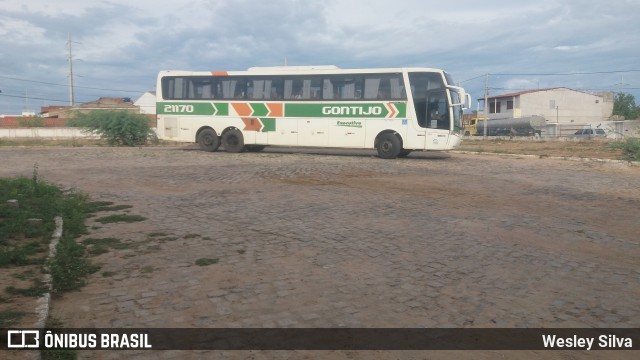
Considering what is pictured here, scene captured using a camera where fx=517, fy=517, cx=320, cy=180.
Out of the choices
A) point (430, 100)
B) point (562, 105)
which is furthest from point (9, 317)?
point (562, 105)

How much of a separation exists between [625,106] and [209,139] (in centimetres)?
7844

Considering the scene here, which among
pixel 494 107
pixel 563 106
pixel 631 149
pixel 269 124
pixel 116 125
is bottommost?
pixel 631 149

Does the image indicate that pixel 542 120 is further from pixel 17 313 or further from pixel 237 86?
pixel 17 313

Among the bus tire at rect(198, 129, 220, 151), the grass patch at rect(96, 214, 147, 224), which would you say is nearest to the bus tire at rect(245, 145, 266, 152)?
the bus tire at rect(198, 129, 220, 151)

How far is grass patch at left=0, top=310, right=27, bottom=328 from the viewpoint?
3908mm

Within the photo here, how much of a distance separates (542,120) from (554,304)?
176ft

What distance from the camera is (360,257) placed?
6277 mm

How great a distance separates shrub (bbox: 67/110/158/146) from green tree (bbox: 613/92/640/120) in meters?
73.8

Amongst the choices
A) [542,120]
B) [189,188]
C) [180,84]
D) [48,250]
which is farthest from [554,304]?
[542,120]

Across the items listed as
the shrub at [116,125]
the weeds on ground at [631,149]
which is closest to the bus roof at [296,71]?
the shrub at [116,125]

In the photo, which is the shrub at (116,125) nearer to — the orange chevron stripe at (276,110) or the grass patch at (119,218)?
the orange chevron stripe at (276,110)

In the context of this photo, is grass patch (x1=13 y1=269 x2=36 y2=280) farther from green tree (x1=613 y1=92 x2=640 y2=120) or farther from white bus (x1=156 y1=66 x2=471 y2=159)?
green tree (x1=613 y1=92 x2=640 y2=120)

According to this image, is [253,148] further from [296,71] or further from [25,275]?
[25,275]

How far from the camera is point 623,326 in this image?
14.5 ft
